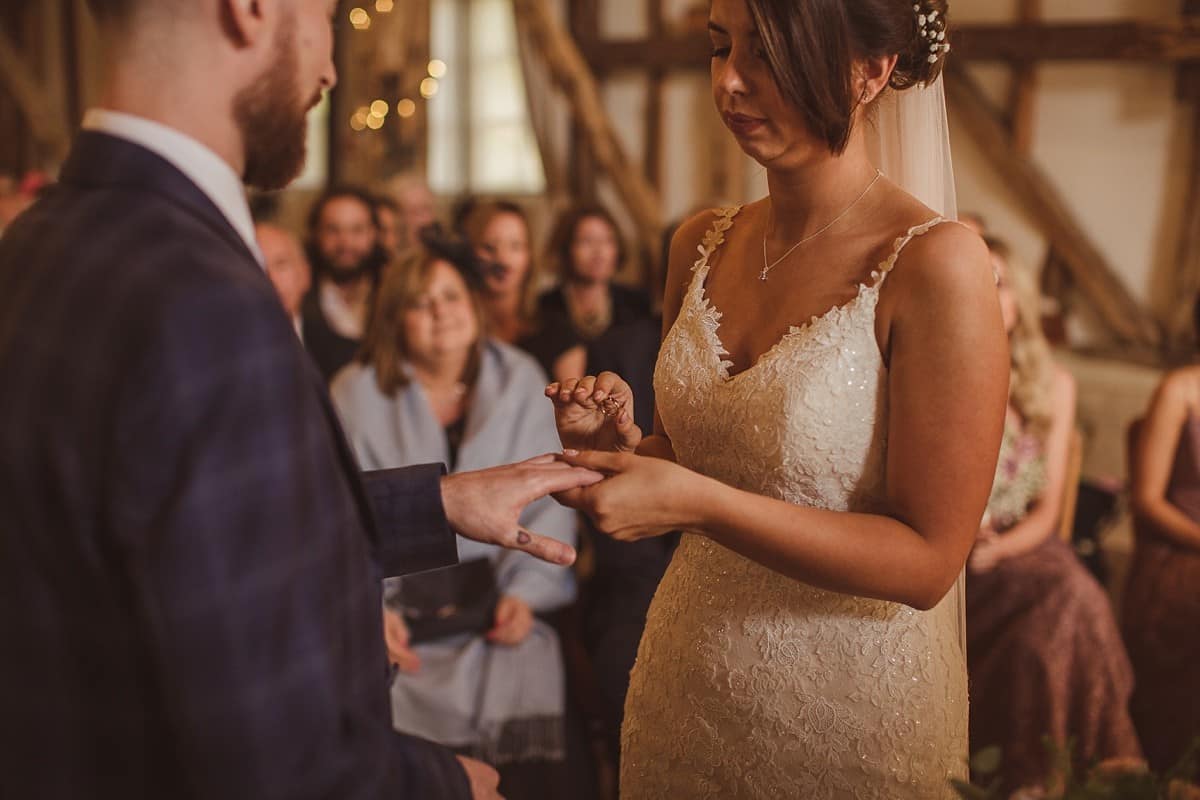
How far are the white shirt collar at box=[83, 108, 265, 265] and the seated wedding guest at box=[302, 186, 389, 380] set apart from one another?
139 inches

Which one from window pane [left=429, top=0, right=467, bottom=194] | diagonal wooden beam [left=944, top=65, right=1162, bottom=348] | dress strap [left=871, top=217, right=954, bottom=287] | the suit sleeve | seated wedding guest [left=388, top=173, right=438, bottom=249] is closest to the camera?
the suit sleeve

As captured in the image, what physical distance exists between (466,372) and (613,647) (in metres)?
1.04

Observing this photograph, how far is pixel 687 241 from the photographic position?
1623 mm

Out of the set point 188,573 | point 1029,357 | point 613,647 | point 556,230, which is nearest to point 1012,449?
point 1029,357

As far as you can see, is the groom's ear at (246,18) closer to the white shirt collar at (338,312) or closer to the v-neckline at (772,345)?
the v-neckline at (772,345)

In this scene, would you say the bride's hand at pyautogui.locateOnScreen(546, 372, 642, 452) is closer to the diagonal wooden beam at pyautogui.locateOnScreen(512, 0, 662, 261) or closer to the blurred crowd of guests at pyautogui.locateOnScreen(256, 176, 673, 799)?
the blurred crowd of guests at pyautogui.locateOnScreen(256, 176, 673, 799)

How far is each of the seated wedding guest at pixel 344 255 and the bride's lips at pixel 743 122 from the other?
10.8 feet

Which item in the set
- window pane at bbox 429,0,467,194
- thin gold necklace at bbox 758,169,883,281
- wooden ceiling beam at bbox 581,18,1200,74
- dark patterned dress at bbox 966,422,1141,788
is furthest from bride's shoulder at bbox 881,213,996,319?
window pane at bbox 429,0,467,194

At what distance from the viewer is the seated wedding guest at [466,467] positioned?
8.01 ft

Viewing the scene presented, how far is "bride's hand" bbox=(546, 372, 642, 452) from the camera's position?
1.36 meters

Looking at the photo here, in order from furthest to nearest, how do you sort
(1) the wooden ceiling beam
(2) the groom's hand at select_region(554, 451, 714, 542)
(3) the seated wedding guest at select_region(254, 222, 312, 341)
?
(1) the wooden ceiling beam, (3) the seated wedding guest at select_region(254, 222, 312, 341), (2) the groom's hand at select_region(554, 451, 714, 542)

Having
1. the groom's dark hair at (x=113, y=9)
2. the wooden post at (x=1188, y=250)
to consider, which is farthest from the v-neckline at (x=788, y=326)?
the wooden post at (x=1188, y=250)

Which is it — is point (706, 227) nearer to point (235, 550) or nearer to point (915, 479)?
point (915, 479)

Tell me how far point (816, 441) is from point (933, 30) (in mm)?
543
